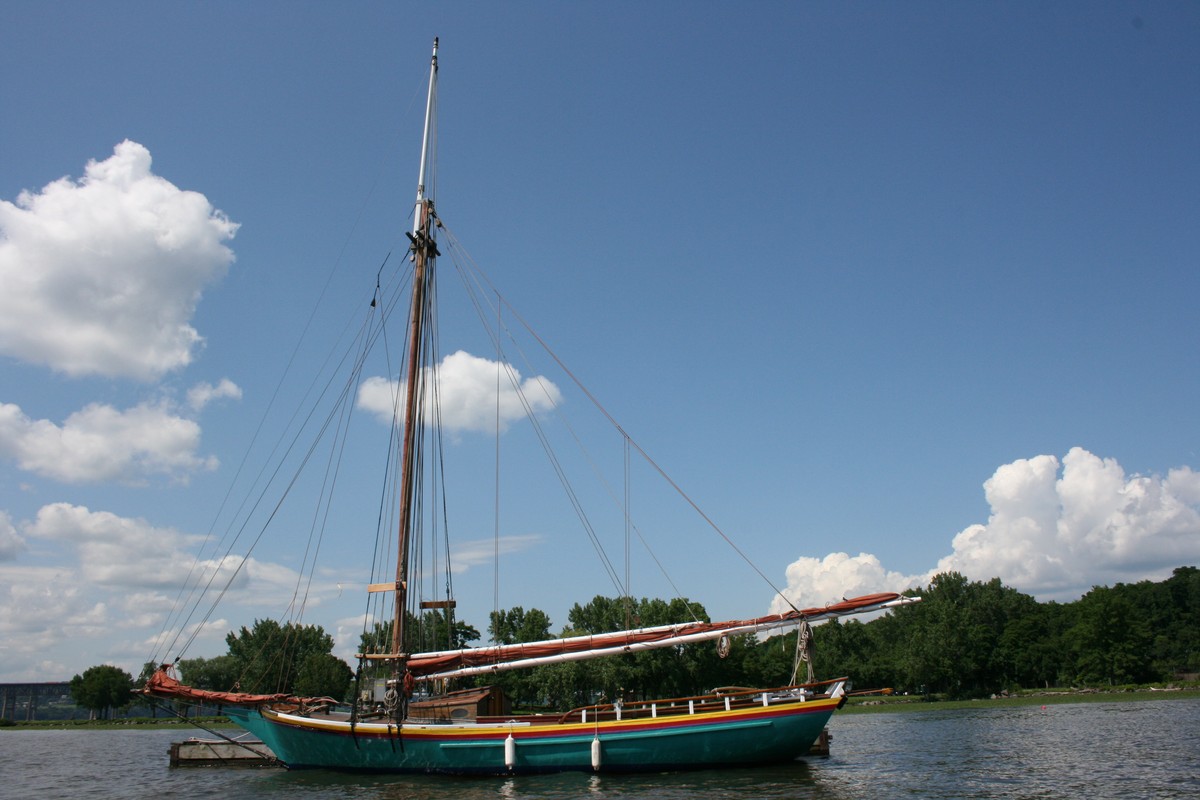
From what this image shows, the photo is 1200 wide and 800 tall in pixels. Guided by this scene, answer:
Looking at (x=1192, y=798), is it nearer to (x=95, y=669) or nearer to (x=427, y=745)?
(x=427, y=745)

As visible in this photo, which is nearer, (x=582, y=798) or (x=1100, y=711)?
(x=582, y=798)

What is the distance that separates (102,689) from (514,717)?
145973 millimetres

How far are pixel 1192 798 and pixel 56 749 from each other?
81.0 m

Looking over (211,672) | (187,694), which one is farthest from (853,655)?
(187,694)

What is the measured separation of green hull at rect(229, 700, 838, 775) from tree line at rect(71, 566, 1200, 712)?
34.7 metres

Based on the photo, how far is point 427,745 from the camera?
32.9 m

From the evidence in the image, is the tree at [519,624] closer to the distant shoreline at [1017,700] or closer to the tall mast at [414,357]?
the distant shoreline at [1017,700]

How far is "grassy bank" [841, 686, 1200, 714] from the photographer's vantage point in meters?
87.3

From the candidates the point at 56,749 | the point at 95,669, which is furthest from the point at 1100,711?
the point at 95,669

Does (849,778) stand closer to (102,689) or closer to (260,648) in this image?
(260,648)

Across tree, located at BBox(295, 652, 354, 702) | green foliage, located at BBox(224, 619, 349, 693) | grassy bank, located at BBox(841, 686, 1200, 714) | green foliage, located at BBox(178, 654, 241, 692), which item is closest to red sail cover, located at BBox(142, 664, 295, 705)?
tree, located at BBox(295, 652, 354, 702)

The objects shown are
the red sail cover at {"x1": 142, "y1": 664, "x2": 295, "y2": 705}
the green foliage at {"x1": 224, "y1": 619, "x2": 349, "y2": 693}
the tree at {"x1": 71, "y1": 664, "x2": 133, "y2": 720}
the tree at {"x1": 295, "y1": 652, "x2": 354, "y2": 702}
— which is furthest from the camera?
the tree at {"x1": 71, "y1": 664, "x2": 133, "y2": 720}

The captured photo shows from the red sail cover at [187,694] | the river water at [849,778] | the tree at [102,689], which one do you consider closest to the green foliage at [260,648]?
the tree at [102,689]

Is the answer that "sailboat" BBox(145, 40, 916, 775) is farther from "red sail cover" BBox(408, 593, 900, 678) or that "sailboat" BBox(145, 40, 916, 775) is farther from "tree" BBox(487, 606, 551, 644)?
"tree" BBox(487, 606, 551, 644)
